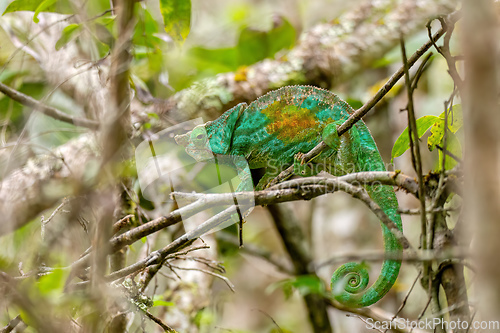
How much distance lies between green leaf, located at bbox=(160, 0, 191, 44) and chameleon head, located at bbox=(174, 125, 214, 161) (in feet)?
1.45

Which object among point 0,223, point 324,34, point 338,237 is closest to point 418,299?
point 338,237

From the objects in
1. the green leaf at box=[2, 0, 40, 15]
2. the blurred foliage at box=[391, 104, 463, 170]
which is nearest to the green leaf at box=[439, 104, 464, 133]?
the blurred foliage at box=[391, 104, 463, 170]

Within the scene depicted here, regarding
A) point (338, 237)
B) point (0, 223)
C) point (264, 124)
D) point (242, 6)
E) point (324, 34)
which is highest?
point (242, 6)

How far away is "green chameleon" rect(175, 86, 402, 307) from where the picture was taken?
5.84 feet

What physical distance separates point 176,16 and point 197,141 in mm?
550

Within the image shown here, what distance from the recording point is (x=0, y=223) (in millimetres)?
1338

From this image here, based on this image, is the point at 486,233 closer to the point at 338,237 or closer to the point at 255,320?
the point at 338,237

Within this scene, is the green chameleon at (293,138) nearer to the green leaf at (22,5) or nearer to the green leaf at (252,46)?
the green leaf at (22,5)

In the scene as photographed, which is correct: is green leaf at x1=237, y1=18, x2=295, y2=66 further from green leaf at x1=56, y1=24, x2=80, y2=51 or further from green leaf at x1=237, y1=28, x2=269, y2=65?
green leaf at x1=56, y1=24, x2=80, y2=51

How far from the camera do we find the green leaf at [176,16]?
6.09 feet

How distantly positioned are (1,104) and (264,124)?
6.36 ft

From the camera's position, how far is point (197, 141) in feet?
6.27

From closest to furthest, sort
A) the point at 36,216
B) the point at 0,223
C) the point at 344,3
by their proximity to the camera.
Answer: the point at 0,223, the point at 36,216, the point at 344,3

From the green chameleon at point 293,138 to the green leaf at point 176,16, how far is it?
1.41ft
